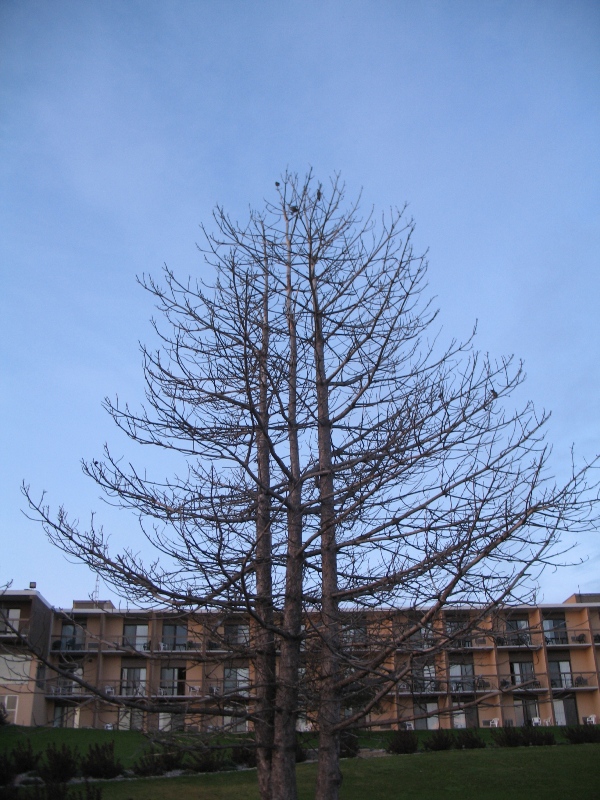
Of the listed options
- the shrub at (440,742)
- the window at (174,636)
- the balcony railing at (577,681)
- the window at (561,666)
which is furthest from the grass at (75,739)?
the window at (561,666)

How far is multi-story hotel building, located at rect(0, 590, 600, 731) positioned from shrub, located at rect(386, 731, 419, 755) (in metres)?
0.98

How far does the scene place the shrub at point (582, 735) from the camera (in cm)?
2642

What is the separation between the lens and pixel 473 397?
7.64 metres

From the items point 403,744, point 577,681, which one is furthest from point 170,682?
point 577,681

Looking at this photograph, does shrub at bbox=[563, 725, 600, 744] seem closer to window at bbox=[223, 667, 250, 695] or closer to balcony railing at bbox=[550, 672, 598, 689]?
balcony railing at bbox=[550, 672, 598, 689]

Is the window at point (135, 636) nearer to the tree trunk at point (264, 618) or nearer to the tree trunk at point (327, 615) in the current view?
the tree trunk at point (264, 618)

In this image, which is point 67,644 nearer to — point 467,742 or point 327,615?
point 467,742

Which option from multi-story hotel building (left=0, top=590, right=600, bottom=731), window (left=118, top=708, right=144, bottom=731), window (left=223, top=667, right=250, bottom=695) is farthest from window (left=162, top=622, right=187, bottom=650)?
window (left=118, top=708, right=144, bottom=731)

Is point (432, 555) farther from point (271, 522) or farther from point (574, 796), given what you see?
point (574, 796)

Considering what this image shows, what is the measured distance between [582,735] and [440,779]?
9.00 metres

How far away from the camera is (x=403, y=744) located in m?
25.2

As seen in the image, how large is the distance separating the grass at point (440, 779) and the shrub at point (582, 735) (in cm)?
185

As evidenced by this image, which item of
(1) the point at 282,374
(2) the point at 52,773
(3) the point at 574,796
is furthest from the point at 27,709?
(1) the point at 282,374

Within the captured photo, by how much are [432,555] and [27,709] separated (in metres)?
33.8
